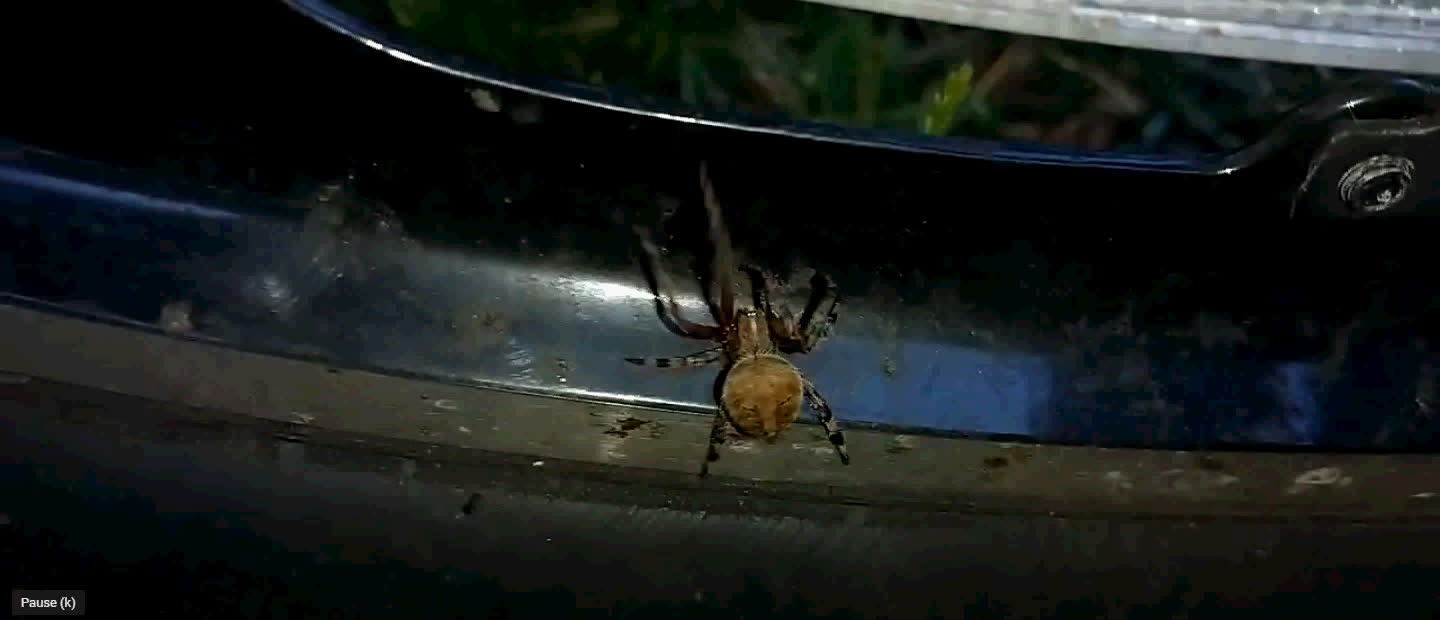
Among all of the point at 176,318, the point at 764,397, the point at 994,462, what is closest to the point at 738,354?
the point at 764,397

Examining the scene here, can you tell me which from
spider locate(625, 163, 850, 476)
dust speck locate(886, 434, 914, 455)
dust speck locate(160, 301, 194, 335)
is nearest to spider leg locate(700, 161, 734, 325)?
spider locate(625, 163, 850, 476)

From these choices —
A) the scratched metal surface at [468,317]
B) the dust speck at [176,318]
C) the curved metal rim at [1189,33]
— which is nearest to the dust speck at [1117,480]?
the scratched metal surface at [468,317]

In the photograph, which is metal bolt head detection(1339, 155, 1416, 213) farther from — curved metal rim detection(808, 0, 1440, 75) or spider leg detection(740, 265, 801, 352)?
spider leg detection(740, 265, 801, 352)

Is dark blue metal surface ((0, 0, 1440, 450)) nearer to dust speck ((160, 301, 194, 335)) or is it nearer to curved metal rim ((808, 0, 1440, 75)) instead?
dust speck ((160, 301, 194, 335))

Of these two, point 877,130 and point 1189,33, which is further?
point 1189,33

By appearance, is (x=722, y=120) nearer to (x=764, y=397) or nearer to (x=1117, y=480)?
(x=764, y=397)

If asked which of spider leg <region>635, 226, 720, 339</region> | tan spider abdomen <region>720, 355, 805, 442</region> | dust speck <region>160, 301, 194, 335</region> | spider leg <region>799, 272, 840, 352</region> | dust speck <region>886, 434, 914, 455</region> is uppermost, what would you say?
dust speck <region>160, 301, 194, 335</region>

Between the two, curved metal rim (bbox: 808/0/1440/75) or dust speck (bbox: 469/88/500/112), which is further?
curved metal rim (bbox: 808/0/1440/75)

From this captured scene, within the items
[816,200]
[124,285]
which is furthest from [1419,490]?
[124,285]

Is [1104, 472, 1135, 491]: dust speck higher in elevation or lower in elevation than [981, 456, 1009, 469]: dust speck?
lower
